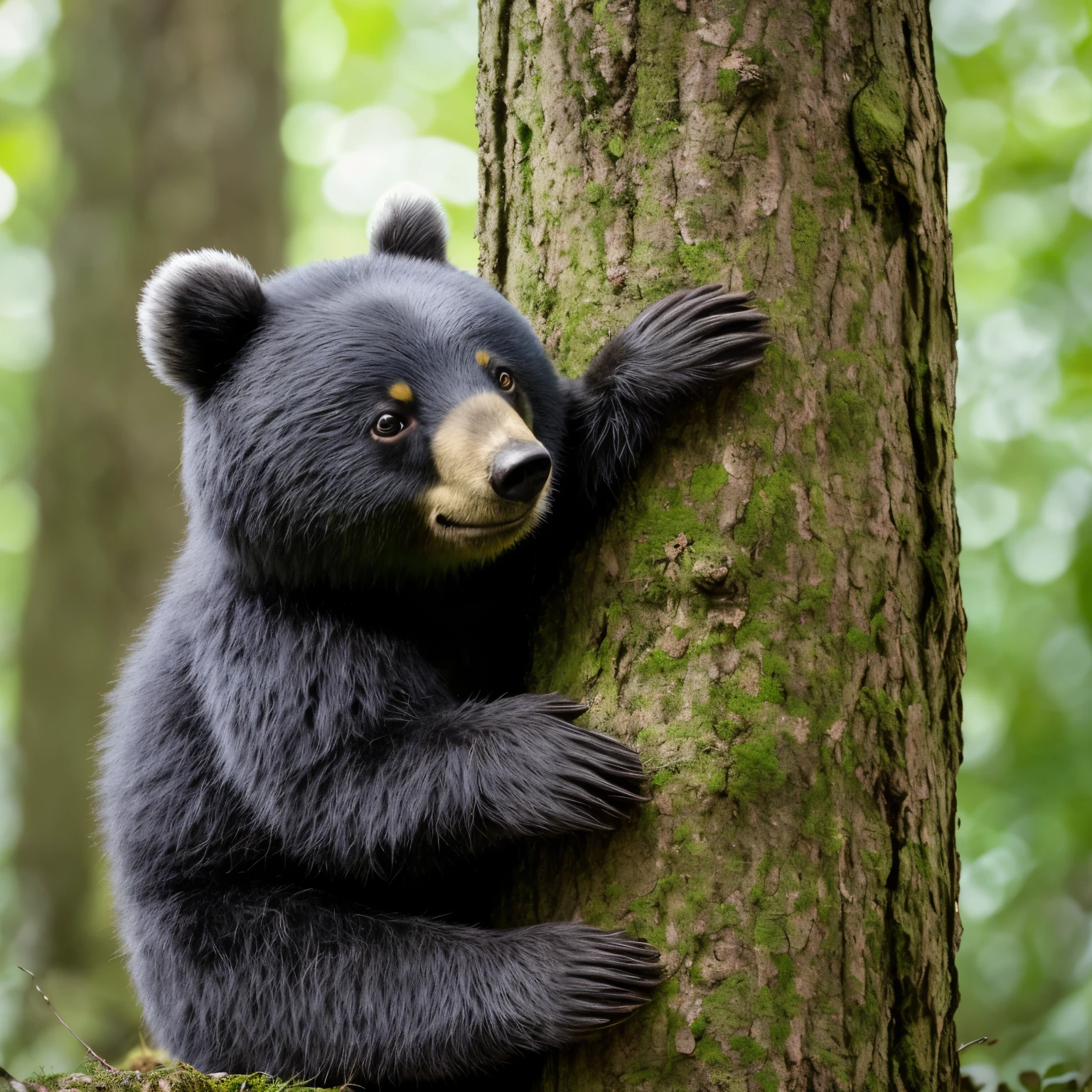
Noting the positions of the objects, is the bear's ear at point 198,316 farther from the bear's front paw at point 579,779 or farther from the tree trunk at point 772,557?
the bear's front paw at point 579,779

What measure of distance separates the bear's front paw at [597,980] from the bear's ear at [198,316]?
7.25ft

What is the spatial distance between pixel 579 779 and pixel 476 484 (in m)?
0.93

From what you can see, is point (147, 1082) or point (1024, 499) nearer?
point (147, 1082)

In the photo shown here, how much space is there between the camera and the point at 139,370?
9516mm

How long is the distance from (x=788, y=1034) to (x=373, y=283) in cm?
272

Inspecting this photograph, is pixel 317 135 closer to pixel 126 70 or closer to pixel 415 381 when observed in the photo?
pixel 126 70

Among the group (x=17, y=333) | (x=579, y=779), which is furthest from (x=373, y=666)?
(x=17, y=333)

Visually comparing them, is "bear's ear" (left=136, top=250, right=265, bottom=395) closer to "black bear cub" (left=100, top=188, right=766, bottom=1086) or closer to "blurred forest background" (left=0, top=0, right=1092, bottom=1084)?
"black bear cub" (left=100, top=188, right=766, bottom=1086)

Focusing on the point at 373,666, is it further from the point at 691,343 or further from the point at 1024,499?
the point at 1024,499

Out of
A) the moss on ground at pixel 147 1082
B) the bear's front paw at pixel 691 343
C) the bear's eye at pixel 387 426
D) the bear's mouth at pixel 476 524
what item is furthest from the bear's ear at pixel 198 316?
the moss on ground at pixel 147 1082

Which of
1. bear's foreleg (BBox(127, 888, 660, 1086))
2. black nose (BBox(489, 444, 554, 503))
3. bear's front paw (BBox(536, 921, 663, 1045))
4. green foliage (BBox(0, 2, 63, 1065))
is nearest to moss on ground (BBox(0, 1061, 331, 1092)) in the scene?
bear's foreleg (BBox(127, 888, 660, 1086))

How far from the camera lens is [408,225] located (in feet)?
13.9

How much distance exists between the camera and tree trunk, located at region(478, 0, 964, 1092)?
294 cm

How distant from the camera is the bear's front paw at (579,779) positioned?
3027 mm
